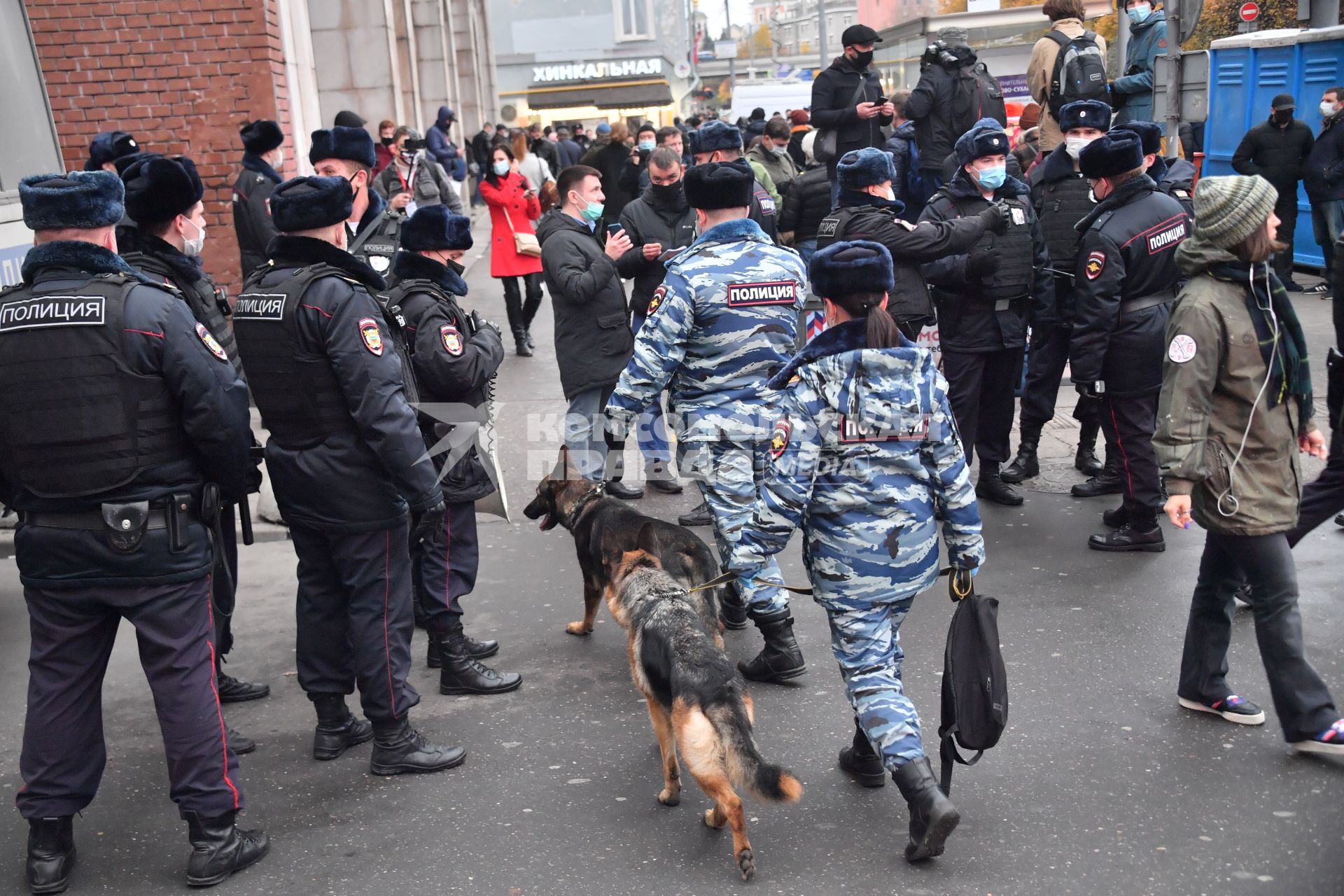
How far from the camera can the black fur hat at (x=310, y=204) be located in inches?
165

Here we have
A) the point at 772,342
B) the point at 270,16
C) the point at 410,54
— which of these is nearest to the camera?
the point at 772,342

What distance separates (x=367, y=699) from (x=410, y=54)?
20804 mm

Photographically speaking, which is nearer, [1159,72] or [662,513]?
[662,513]

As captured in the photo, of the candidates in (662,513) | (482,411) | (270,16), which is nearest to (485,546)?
(662,513)

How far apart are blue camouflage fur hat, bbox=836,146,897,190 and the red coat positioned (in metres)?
5.72

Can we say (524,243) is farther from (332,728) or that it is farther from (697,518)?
(332,728)

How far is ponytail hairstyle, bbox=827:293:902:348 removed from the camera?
3.69 meters

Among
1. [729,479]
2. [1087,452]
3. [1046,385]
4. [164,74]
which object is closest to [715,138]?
[1046,385]

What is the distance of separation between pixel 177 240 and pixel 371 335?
1.20m

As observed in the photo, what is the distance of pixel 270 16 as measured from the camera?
9.98m

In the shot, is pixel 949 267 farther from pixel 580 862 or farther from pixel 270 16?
pixel 270 16

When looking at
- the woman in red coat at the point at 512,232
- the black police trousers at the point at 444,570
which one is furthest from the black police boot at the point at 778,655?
the woman in red coat at the point at 512,232

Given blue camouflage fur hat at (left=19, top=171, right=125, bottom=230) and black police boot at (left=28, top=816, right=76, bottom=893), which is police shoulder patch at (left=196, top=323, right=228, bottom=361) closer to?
blue camouflage fur hat at (left=19, top=171, right=125, bottom=230)

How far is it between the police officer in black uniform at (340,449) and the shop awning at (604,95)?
5679 centimetres
